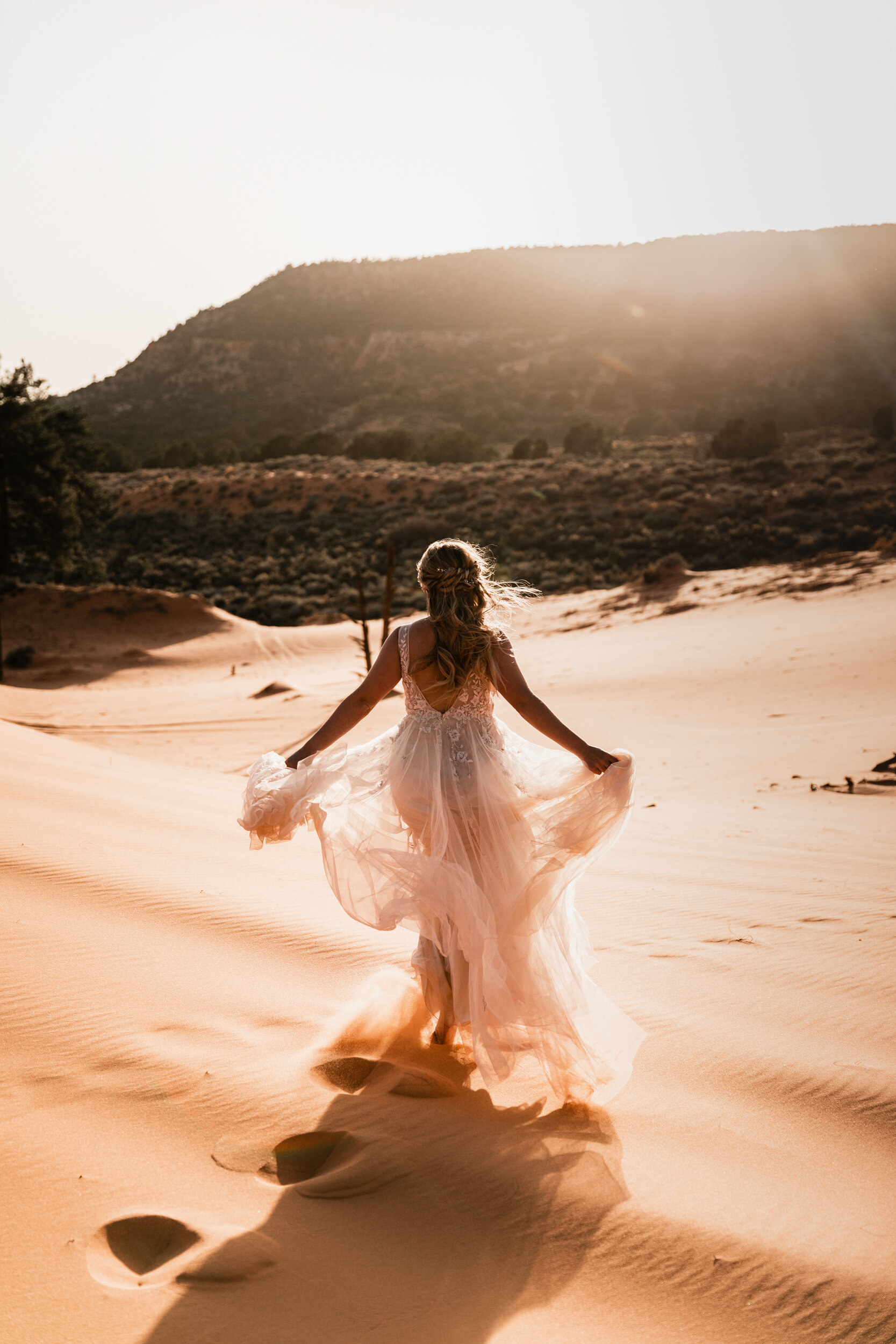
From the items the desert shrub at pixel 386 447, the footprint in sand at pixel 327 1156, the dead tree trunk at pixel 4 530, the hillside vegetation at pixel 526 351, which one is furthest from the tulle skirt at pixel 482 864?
the desert shrub at pixel 386 447

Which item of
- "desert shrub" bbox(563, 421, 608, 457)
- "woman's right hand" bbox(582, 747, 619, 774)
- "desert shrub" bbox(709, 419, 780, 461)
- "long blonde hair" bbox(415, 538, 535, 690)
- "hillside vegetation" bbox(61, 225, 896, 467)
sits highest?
"hillside vegetation" bbox(61, 225, 896, 467)

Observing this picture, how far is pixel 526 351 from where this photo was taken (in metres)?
79.4

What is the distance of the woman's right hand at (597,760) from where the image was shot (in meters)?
3.40

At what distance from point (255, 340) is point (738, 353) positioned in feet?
148

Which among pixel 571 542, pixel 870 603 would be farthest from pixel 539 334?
pixel 870 603

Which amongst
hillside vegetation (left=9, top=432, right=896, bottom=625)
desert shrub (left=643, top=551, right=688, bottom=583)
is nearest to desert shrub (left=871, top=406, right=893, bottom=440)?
hillside vegetation (left=9, top=432, right=896, bottom=625)

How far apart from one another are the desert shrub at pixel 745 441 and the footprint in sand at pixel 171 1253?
41.9 metres

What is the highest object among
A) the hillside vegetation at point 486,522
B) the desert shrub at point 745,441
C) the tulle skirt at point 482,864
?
the desert shrub at point 745,441

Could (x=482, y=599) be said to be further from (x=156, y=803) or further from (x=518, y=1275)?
(x=156, y=803)

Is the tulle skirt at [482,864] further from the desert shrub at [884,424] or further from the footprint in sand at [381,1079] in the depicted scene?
the desert shrub at [884,424]

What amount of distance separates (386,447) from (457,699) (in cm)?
5095

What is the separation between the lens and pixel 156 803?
7.35 metres

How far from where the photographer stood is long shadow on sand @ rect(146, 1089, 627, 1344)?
2295 mm

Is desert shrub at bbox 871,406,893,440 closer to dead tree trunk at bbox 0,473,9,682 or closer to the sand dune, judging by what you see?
dead tree trunk at bbox 0,473,9,682
